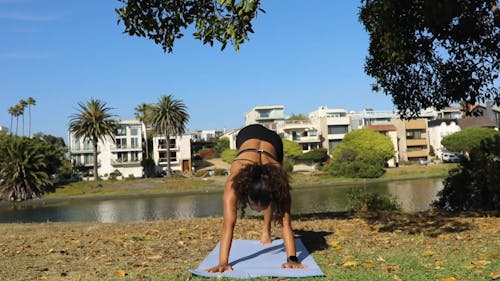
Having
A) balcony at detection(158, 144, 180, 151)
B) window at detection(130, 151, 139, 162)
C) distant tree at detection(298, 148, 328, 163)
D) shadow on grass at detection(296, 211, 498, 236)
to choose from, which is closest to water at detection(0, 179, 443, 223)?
shadow on grass at detection(296, 211, 498, 236)

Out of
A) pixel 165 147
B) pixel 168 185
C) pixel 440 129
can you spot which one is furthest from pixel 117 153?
pixel 440 129

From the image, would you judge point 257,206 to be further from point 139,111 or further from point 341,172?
point 139,111

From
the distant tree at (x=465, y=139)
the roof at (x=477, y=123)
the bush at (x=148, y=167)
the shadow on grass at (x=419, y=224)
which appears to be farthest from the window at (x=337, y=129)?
the shadow on grass at (x=419, y=224)

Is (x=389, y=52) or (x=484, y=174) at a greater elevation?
(x=389, y=52)

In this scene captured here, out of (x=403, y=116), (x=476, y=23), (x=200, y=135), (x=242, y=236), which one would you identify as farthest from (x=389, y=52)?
(x=200, y=135)

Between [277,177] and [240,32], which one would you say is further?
[240,32]

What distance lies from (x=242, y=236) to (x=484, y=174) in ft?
23.2

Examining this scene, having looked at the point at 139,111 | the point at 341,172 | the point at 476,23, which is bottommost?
the point at 341,172

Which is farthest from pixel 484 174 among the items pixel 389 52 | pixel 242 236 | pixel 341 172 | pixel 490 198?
pixel 341 172

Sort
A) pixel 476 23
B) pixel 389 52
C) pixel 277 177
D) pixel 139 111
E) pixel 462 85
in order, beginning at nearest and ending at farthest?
pixel 277 177, pixel 389 52, pixel 476 23, pixel 462 85, pixel 139 111

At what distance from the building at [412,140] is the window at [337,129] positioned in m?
8.56

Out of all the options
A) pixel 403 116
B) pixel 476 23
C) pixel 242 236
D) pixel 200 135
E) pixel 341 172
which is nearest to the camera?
pixel 242 236

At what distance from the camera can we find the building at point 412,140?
275ft

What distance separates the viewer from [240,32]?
22.3ft
